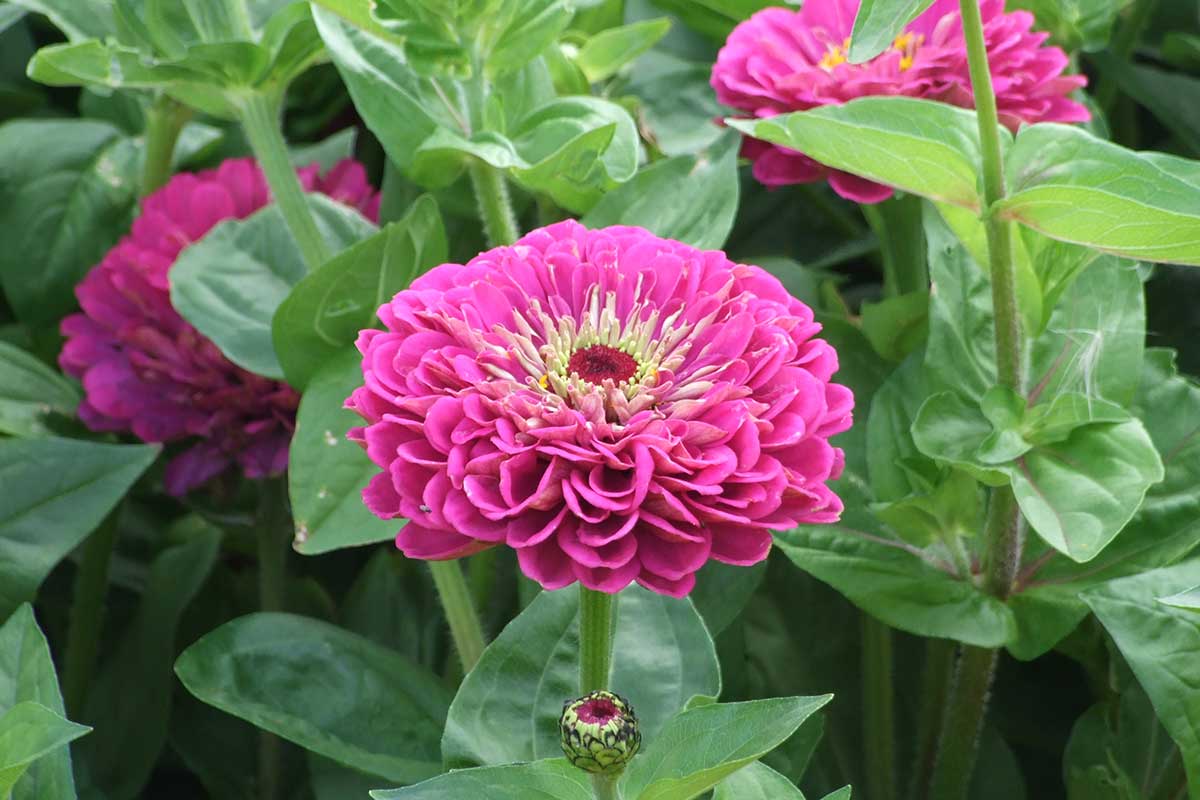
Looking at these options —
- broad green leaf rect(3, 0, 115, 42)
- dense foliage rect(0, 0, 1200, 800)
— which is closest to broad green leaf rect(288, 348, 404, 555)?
dense foliage rect(0, 0, 1200, 800)

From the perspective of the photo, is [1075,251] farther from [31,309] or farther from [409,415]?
[31,309]

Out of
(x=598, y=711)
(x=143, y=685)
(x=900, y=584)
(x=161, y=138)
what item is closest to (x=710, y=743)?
(x=598, y=711)

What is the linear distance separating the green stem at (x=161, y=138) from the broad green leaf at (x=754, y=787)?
1.63 feet

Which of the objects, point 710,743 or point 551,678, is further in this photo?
point 551,678

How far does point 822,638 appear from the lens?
75 centimetres

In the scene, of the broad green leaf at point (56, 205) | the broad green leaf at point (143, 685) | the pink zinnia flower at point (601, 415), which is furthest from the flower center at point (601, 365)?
the broad green leaf at point (56, 205)

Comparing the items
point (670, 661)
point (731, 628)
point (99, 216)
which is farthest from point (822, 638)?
point (99, 216)

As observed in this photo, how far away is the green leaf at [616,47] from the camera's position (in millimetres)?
725

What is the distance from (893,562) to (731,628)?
10cm

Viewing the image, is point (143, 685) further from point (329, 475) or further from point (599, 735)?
point (599, 735)

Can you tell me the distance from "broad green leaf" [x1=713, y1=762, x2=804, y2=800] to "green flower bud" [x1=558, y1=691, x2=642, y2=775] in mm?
69

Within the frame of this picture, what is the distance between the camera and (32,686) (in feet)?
1.73

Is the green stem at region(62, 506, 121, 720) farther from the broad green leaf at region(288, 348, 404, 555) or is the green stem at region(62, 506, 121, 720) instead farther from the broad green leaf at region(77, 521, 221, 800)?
the broad green leaf at region(288, 348, 404, 555)

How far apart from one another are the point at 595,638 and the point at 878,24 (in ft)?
0.68
